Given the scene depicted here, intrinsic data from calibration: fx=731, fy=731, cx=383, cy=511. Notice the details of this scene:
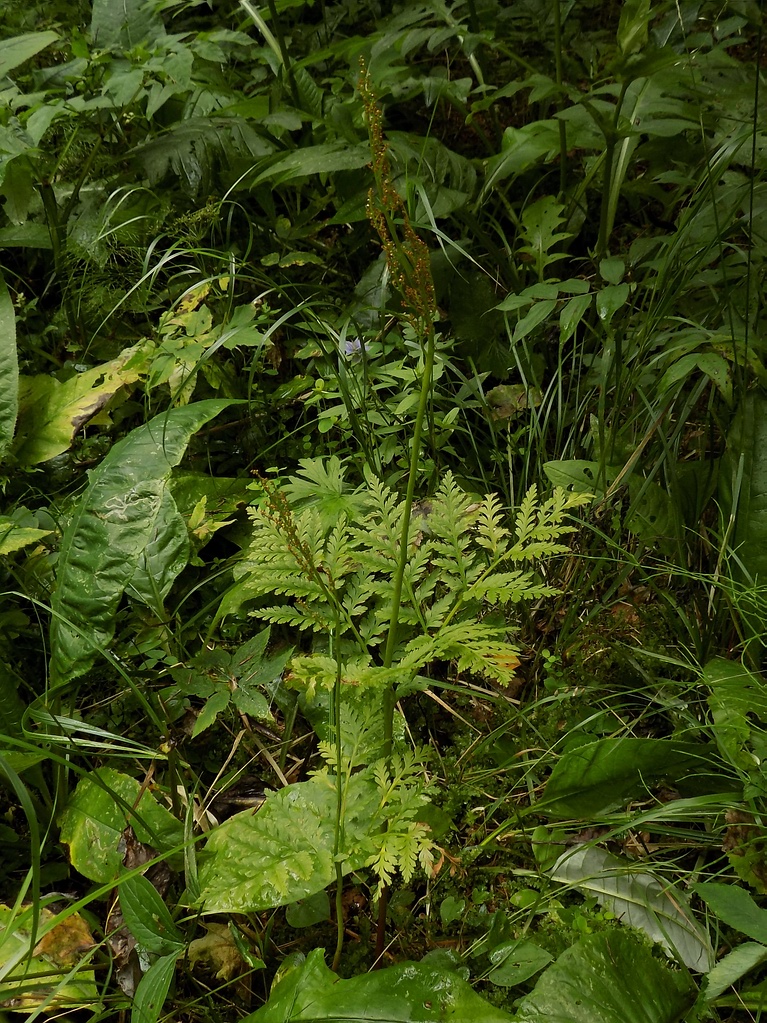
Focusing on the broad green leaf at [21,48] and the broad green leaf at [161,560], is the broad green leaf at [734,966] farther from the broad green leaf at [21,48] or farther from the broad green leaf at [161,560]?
the broad green leaf at [21,48]

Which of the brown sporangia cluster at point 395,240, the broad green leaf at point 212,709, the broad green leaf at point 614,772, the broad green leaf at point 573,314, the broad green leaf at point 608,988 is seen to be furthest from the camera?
the broad green leaf at point 573,314

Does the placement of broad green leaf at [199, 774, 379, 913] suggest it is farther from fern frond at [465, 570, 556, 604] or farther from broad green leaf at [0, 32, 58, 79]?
broad green leaf at [0, 32, 58, 79]

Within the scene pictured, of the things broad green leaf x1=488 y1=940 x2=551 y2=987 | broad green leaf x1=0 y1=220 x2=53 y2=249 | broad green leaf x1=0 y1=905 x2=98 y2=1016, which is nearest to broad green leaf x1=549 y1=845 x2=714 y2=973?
broad green leaf x1=488 y1=940 x2=551 y2=987

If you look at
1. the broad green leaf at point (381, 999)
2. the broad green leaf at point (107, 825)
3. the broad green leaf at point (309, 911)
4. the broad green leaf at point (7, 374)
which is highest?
the broad green leaf at point (7, 374)

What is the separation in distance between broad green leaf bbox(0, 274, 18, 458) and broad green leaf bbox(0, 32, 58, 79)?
2.19ft

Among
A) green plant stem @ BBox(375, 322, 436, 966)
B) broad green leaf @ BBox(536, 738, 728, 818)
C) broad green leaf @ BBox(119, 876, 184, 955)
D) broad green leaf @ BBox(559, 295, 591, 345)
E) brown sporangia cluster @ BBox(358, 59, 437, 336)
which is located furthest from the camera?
broad green leaf @ BBox(559, 295, 591, 345)

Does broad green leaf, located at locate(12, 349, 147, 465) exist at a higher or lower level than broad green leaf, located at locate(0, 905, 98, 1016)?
higher

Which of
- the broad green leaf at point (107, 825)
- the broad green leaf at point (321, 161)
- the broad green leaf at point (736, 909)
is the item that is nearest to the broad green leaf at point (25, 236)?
the broad green leaf at point (321, 161)

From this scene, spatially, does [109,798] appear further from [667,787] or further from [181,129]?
[181,129]

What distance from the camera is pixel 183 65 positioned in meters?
1.99

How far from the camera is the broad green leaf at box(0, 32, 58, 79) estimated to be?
6.78 feet

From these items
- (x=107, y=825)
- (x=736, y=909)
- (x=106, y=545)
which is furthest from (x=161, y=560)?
(x=736, y=909)

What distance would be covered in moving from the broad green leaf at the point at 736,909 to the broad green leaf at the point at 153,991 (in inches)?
28.5

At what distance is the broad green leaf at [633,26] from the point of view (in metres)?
1.33
